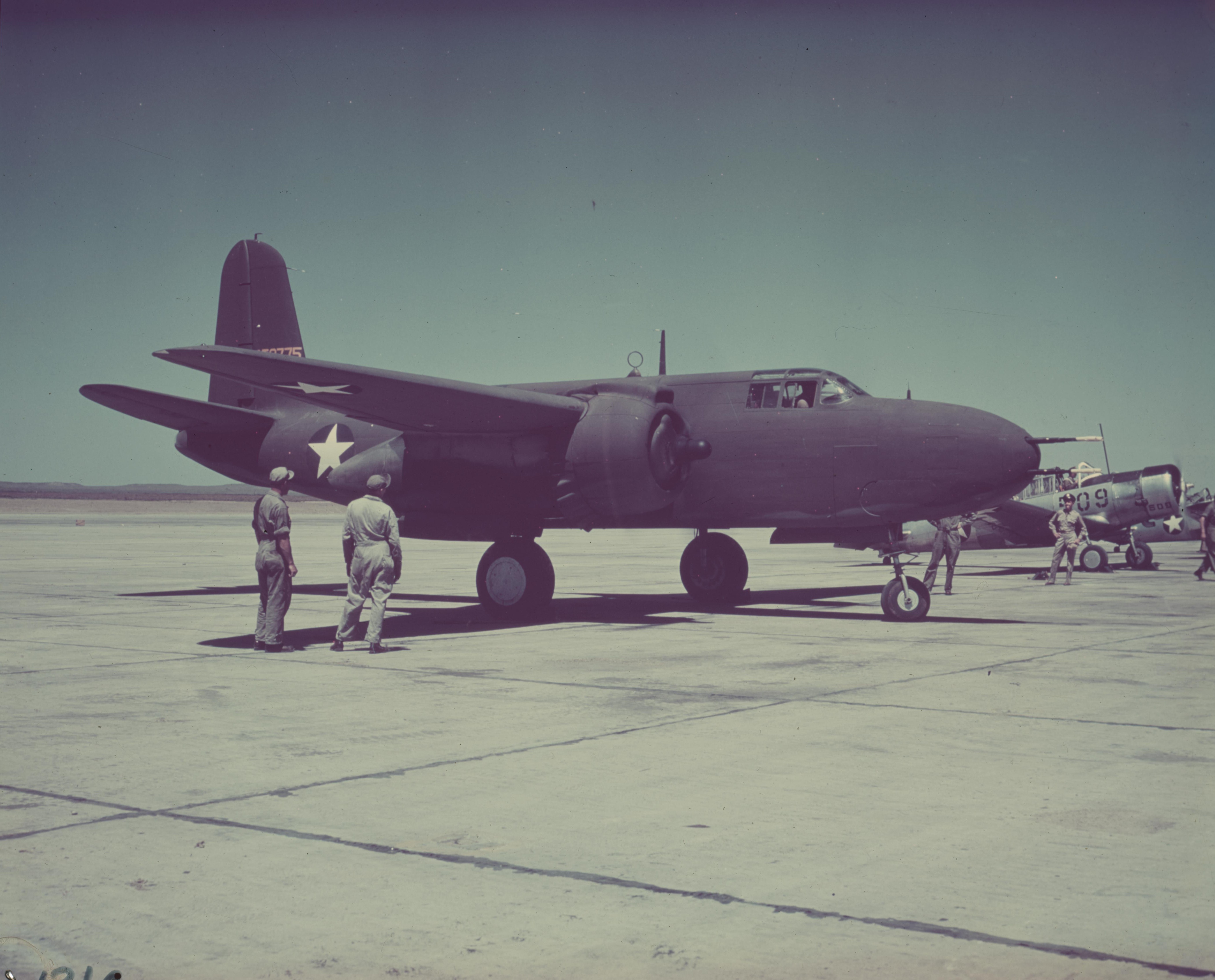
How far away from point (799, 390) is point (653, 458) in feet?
8.33

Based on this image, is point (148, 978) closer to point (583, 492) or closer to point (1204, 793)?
point (1204, 793)

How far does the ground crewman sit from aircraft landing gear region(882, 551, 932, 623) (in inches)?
161

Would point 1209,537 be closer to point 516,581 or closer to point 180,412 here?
point 516,581

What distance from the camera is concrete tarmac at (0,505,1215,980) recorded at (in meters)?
4.04

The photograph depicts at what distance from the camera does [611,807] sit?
590 cm

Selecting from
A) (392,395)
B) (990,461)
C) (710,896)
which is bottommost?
(710,896)

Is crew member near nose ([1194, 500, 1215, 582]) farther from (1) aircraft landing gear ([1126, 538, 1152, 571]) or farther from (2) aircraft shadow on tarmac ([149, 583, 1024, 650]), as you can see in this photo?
(2) aircraft shadow on tarmac ([149, 583, 1024, 650])

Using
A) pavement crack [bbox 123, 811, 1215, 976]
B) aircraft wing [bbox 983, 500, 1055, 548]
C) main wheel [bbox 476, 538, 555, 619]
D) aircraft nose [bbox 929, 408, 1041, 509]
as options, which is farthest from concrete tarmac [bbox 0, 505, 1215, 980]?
aircraft wing [bbox 983, 500, 1055, 548]

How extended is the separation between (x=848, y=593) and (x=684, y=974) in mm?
17521

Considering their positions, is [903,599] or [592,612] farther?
[592,612]

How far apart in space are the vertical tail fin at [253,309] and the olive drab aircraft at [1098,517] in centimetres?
1623

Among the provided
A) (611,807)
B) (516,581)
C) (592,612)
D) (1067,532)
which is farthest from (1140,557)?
(611,807)

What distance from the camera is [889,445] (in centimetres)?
1526

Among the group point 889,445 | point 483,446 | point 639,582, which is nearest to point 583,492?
point 483,446
